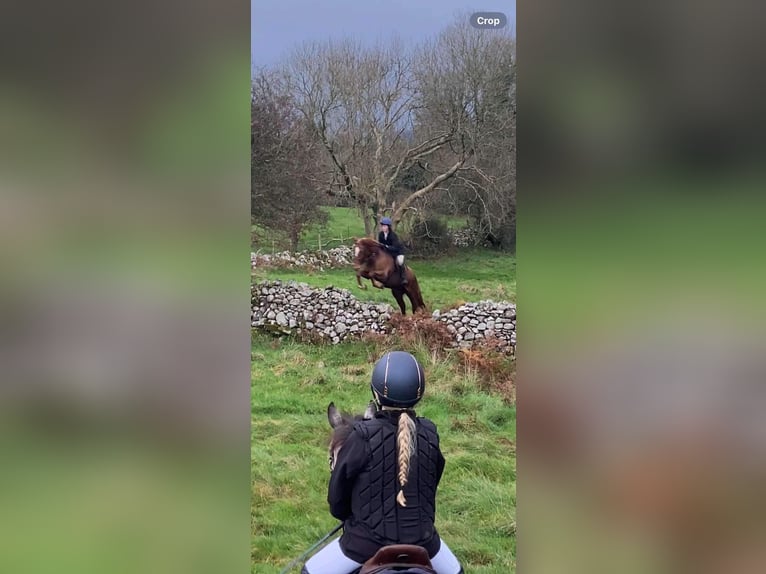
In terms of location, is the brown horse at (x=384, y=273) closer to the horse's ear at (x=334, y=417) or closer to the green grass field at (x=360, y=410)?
the green grass field at (x=360, y=410)

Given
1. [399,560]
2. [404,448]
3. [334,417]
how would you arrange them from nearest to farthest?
[399,560] < [404,448] < [334,417]

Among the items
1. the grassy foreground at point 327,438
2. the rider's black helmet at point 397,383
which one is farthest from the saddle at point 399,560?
the grassy foreground at point 327,438

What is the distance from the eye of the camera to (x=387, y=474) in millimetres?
2197

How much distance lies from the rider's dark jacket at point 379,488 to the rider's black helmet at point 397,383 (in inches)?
2.2

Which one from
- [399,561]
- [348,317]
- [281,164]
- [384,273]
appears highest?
[281,164]

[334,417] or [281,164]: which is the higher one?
[281,164]

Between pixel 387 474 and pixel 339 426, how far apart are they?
38 cm

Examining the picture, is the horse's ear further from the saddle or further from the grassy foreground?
the saddle

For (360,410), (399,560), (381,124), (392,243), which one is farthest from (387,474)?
(381,124)

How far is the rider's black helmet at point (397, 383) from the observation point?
2.21m

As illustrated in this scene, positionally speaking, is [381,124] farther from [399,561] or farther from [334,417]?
[399,561]

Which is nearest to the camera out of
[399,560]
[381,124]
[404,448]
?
[399,560]
